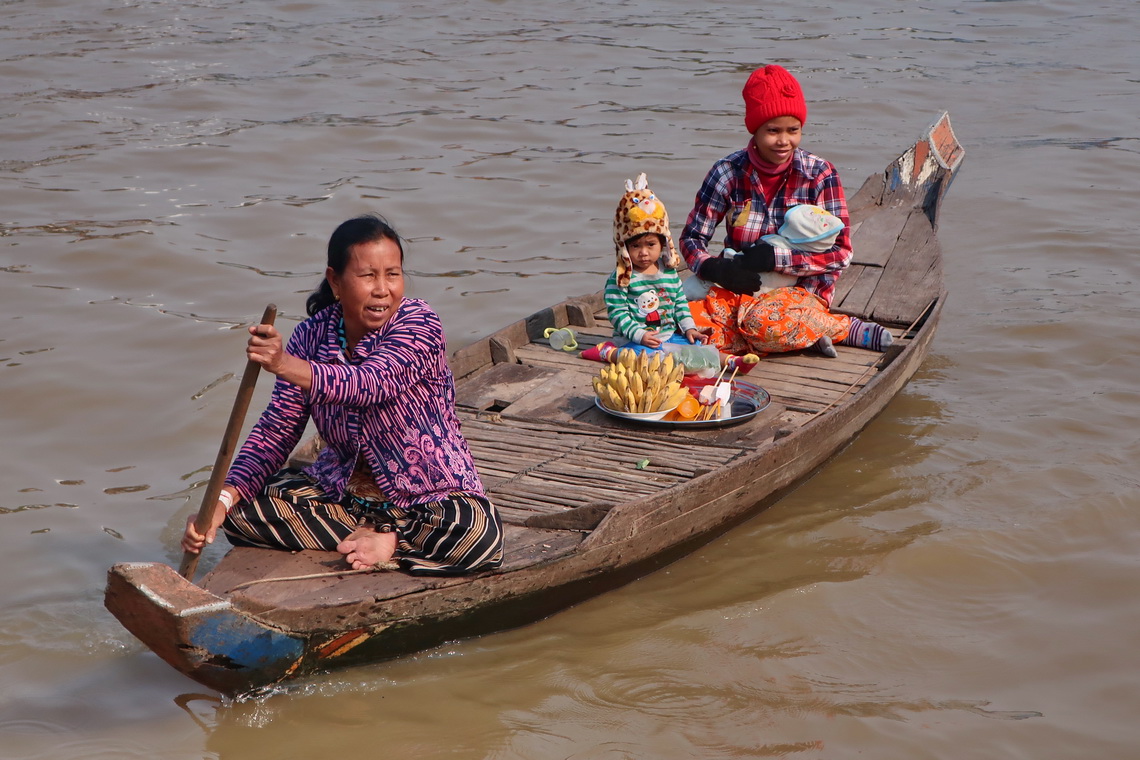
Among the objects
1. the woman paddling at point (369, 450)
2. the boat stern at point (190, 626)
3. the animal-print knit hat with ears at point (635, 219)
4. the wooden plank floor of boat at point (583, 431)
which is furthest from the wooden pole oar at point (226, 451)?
the animal-print knit hat with ears at point (635, 219)

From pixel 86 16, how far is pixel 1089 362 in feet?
39.3

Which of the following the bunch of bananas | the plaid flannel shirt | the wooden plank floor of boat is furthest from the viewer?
the plaid flannel shirt

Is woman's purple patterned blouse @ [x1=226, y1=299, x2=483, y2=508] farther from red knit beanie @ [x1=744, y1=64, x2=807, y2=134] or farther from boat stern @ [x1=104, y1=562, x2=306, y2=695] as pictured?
red knit beanie @ [x1=744, y1=64, x2=807, y2=134]

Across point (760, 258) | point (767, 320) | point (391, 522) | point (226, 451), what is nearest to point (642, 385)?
point (767, 320)

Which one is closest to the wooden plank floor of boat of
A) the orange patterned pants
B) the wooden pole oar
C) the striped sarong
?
the orange patterned pants

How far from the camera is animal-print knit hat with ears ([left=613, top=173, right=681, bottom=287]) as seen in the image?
4.82 meters

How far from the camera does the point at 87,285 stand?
6.95 metres

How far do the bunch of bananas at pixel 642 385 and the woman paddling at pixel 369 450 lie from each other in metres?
1.10

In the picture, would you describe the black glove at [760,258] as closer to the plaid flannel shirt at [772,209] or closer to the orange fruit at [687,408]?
the plaid flannel shirt at [772,209]

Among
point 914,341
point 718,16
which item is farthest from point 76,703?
point 718,16

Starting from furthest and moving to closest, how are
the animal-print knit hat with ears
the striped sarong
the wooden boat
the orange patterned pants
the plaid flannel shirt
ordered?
the plaid flannel shirt
the orange patterned pants
the animal-print knit hat with ears
the striped sarong
the wooden boat

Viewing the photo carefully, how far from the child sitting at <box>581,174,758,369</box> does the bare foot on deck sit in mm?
1791

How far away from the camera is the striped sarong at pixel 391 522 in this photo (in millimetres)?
3375

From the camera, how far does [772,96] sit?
500cm
